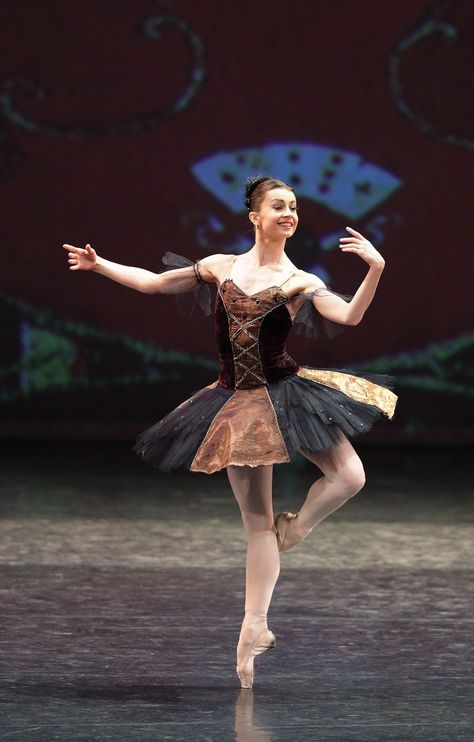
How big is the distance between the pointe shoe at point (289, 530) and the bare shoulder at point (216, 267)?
0.60m

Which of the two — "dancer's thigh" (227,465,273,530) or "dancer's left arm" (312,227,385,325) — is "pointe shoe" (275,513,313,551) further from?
"dancer's left arm" (312,227,385,325)

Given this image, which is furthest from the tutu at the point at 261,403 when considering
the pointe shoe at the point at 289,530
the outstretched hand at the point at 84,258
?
the outstretched hand at the point at 84,258

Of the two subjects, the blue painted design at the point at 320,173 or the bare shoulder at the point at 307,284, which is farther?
the blue painted design at the point at 320,173

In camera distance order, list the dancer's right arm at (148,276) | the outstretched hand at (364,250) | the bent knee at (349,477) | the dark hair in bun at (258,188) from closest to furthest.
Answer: the outstretched hand at (364,250) → the bent knee at (349,477) → the dark hair in bun at (258,188) → the dancer's right arm at (148,276)

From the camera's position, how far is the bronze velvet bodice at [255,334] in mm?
3273

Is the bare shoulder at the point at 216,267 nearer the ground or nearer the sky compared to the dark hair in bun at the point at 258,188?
nearer the ground

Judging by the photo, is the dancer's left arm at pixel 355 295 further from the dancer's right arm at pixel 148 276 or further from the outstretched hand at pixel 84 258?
the outstretched hand at pixel 84 258

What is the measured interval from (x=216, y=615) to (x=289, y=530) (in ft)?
2.08

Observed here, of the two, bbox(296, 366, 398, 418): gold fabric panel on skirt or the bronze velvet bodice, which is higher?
the bronze velvet bodice

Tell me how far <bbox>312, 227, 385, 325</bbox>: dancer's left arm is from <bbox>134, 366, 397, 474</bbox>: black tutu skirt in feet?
0.62

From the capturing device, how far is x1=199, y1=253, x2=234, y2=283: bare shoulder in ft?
11.1

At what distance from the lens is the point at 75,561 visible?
182 inches

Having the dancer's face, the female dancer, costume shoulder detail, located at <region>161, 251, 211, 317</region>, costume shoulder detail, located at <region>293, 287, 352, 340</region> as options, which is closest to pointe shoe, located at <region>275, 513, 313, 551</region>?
the female dancer

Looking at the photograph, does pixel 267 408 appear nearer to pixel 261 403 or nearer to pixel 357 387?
pixel 261 403
